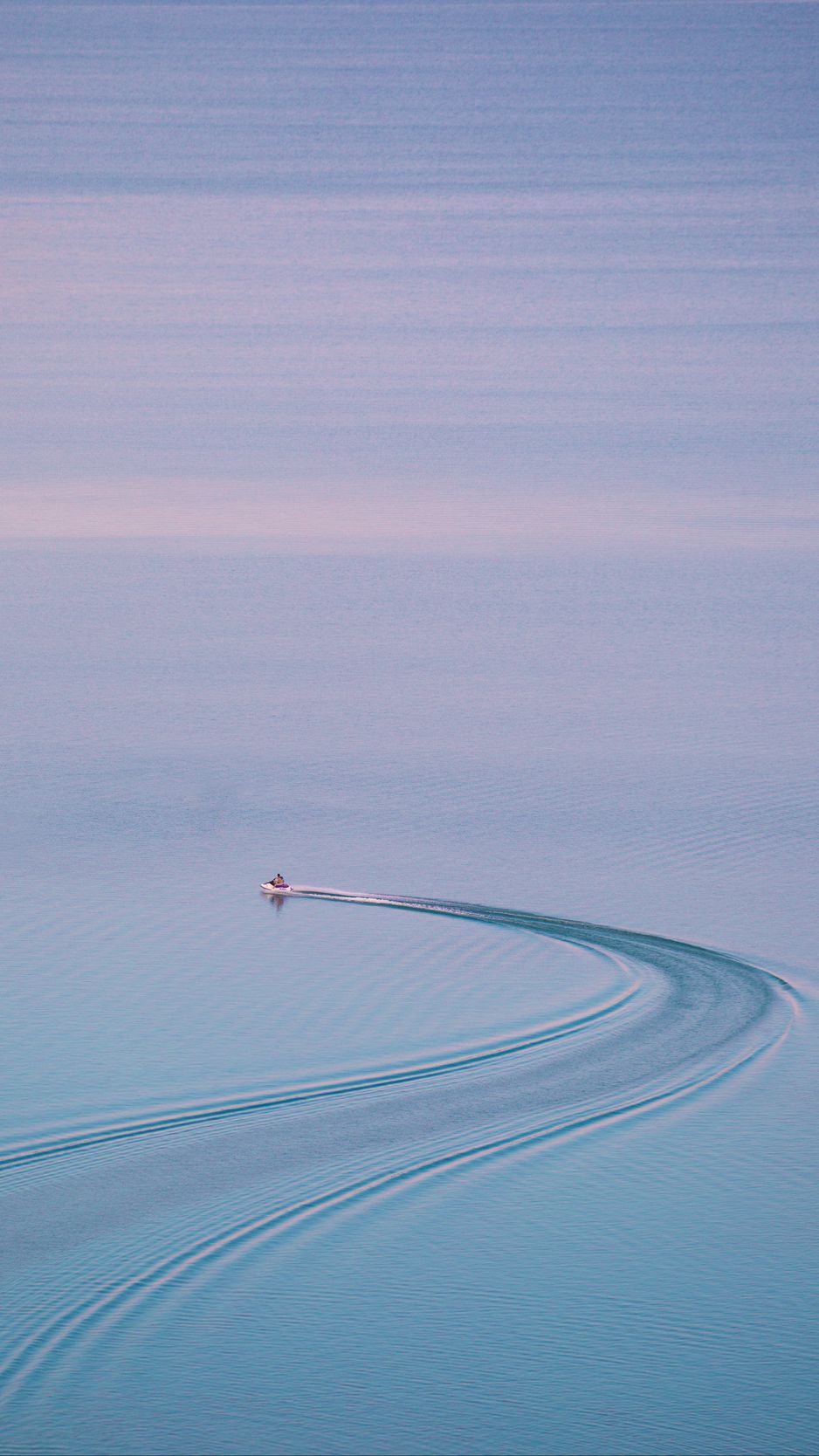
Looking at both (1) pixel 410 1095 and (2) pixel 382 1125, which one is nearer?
(2) pixel 382 1125

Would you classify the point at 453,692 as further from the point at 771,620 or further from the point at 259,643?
the point at 771,620

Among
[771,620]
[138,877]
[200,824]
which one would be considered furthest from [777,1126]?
[771,620]

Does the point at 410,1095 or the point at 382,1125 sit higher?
the point at 410,1095

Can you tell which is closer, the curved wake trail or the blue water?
the blue water

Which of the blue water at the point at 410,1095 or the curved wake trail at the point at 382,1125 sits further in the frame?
the curved wake trail at the point at 382,1125
